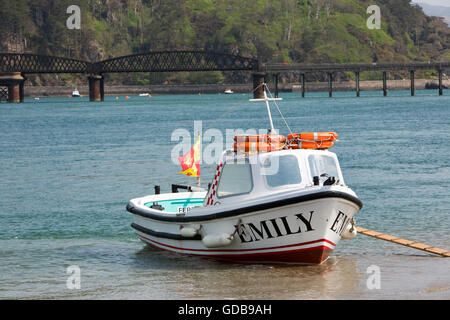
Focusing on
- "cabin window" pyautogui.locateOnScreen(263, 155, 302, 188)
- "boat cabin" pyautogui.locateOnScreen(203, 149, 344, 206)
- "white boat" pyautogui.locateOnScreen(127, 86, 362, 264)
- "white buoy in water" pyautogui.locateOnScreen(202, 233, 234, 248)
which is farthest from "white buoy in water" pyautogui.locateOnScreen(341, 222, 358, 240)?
"white buoy in water" pyautogui.locateOnScreen(202, 233, 234, 248)

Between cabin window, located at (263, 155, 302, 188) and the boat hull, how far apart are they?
34.4 inches

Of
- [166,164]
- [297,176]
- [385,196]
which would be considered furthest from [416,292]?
[166,164]

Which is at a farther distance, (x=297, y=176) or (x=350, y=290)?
(x=297, y=176)

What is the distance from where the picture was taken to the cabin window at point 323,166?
1878 cm

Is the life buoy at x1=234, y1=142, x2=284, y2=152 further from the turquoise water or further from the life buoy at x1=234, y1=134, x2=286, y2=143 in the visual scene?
the turquoise water

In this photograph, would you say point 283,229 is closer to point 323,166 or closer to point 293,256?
point 293,256

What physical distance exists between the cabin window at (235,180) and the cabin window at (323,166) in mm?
1585

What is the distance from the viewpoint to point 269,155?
744 inches

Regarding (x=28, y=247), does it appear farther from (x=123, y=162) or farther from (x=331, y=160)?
(x=123, y=162)

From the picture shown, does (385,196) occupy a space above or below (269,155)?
below

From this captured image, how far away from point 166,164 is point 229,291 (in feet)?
99.8

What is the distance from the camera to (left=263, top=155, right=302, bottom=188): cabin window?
1853 cm

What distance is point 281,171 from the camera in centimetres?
1870
